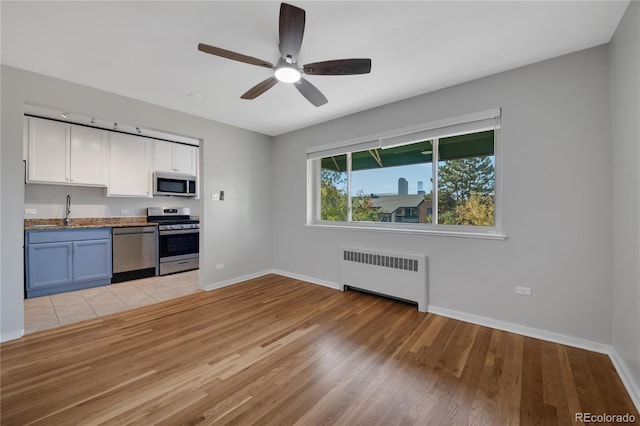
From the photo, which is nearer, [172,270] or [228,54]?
[228,54]

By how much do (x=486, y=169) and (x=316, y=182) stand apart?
8.05ft

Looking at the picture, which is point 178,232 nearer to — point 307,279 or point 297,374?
point 307,279

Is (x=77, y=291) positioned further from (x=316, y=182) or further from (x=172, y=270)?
(x=316, y=182)

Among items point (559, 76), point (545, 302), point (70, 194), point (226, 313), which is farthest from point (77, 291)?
point (559, 76)

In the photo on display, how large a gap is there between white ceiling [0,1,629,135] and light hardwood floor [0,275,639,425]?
2.56 m

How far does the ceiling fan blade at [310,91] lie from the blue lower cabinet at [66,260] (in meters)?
3.95

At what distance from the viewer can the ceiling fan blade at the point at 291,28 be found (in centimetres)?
144

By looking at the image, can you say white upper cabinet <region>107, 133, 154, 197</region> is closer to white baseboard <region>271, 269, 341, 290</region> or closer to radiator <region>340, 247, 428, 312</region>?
white baseboard <region>271, 269, 341, 290</region>

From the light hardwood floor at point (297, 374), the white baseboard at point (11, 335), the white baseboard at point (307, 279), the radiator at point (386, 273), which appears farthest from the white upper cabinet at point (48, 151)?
the radiator at point (386, 273)

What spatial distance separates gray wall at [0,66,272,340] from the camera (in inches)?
94.2

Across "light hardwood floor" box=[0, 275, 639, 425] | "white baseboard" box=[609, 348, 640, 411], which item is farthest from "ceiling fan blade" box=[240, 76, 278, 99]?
"white baseboard" box=[609, 348, 640, 411]

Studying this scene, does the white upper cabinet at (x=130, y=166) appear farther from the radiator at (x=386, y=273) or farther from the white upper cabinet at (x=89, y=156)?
the radiator at (x=386, y=273)

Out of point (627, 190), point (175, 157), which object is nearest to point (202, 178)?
point (175, 157)

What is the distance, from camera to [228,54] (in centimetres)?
178
